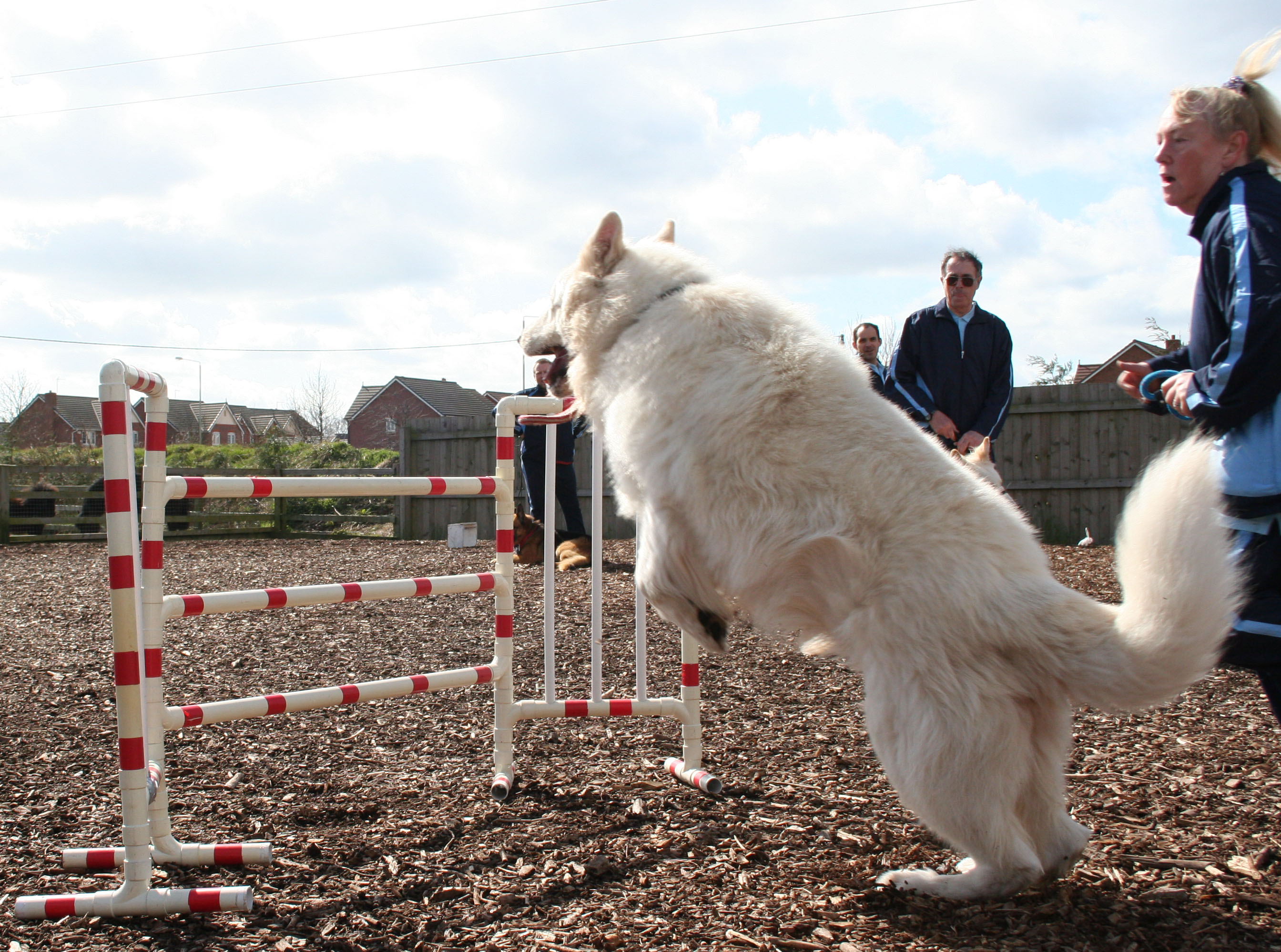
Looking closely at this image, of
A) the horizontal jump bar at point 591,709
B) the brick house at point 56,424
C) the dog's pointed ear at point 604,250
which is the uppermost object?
the brick house at point 56,424

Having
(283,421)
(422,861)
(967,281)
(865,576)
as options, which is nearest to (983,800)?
(865,576)

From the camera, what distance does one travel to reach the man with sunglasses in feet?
20.1

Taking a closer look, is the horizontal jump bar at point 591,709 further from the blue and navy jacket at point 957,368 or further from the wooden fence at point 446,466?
the wooden fence at point 446,466

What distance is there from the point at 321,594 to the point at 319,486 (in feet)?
1.42

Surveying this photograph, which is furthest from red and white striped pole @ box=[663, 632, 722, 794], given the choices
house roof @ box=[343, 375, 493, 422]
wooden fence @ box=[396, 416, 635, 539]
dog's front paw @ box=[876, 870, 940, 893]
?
house roof @ box=[343, 375, 493, 422]

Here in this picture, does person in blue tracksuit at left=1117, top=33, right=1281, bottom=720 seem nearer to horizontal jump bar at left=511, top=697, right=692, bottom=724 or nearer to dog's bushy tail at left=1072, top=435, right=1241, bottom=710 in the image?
dog's bushy tail at left=1072, top=435, right=1241, bottom=710

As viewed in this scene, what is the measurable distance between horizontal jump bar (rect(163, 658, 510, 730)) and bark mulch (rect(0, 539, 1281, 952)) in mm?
469

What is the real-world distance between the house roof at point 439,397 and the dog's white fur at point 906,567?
2121 inches

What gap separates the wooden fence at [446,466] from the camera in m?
16.5

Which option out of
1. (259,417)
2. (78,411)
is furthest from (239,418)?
(78,411)

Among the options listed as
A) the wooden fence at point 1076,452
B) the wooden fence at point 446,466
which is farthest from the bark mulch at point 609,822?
the wooden fence at point 446,466

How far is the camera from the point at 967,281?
20.1ft

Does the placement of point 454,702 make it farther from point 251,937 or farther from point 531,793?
point 251,937

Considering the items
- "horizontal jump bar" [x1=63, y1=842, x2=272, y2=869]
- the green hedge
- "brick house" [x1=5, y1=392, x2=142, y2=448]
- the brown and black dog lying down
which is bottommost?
"horizontal jump bar" [x1=63, y1=842, x2=272, y2=869]
